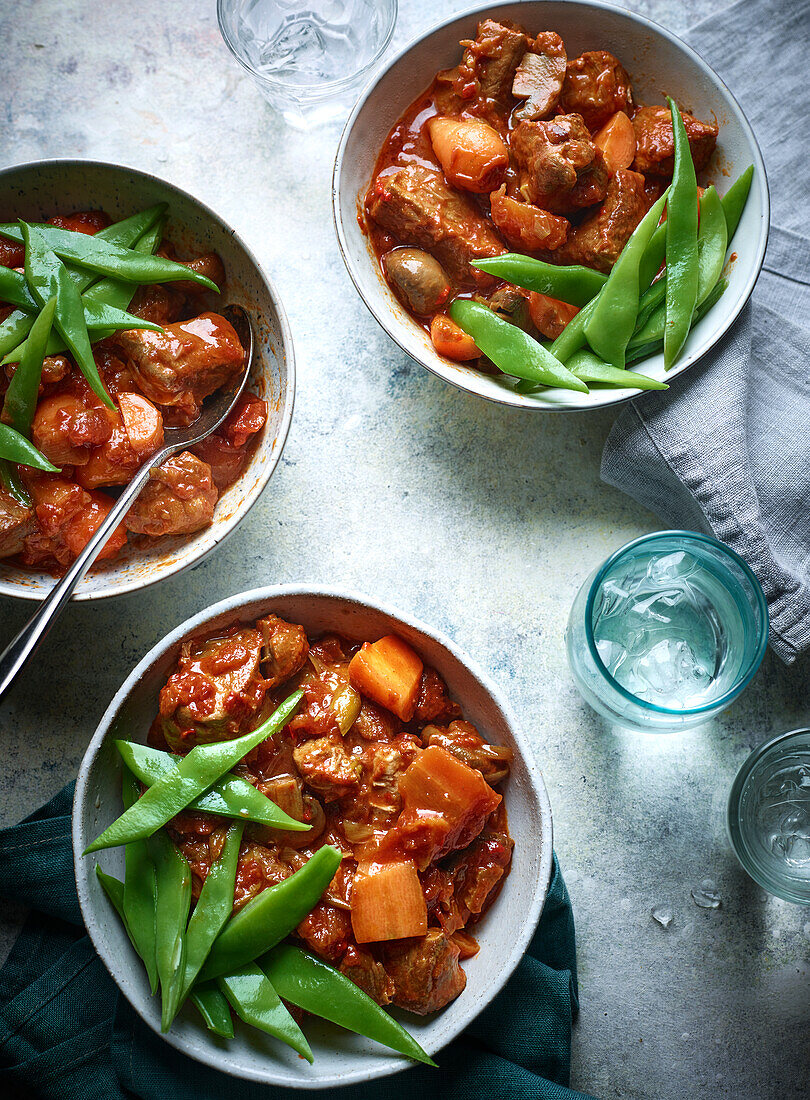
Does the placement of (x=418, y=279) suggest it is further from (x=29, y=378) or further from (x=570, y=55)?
(x=29, y=378)

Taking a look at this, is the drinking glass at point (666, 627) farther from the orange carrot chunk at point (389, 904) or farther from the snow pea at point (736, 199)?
the snow pea at point (736, 199)

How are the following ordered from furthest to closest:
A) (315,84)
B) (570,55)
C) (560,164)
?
→ (315,84), (570,55), (560,164)

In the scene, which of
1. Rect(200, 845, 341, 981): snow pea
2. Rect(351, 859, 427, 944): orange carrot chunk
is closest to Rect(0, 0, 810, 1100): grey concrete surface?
Rect(351, 859, 427, 944): orange carrot chunk

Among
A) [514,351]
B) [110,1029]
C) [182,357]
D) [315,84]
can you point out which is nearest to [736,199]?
[514,351]

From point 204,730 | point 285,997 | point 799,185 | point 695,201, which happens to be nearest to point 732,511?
point 695,201

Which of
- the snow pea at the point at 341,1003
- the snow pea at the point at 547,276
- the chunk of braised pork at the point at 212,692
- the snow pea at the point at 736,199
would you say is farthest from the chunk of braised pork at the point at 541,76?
the snow pea at the point at 341,1003

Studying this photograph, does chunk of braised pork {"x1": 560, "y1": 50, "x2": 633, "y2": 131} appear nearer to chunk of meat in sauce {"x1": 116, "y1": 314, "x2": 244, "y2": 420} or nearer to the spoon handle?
chunk of meat in sauce {"x1": 116, "y1": 314, "x2": 244, "y2": 420}

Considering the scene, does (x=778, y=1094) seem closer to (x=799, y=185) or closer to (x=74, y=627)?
(x=74, y=627)
